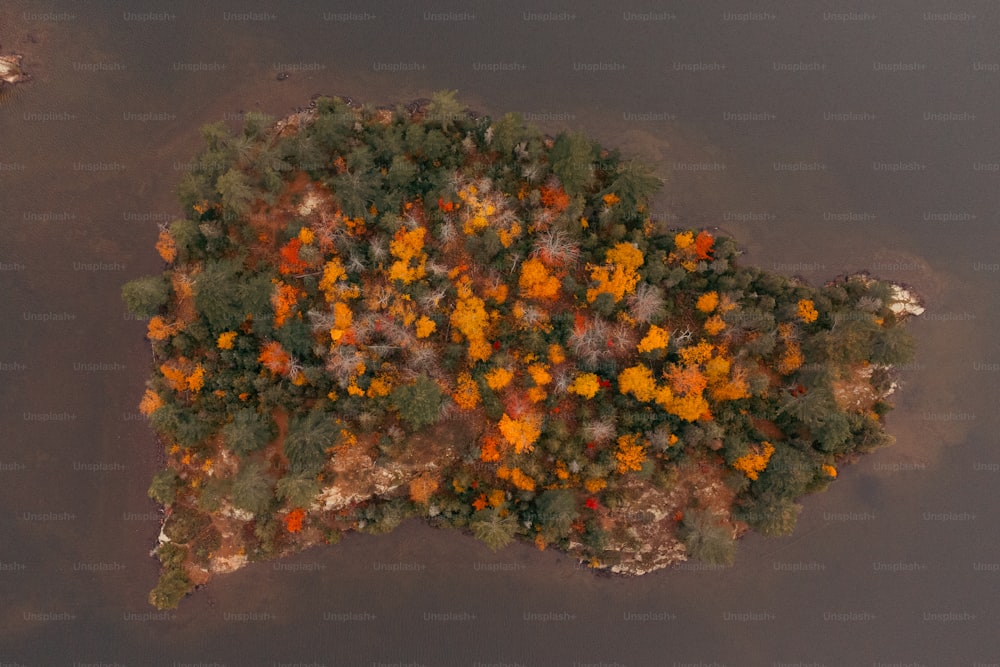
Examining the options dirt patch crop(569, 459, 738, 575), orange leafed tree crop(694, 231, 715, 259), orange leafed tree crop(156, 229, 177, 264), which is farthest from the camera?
orange leafed tree crop(156, 229, 177, 264)

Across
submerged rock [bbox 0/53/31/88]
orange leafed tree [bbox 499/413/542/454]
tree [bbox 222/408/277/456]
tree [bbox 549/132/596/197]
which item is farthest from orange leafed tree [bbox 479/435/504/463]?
submerged rock [bbox 0/53/31/88]

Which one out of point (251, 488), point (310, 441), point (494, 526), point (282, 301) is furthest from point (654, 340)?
point (251, 488)

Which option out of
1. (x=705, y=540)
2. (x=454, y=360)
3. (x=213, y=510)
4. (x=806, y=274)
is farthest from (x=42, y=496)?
(x=806, y=274)

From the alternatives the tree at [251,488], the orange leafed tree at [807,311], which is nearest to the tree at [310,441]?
the tree at [251,488]

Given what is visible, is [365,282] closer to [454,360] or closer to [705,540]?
[454,360]

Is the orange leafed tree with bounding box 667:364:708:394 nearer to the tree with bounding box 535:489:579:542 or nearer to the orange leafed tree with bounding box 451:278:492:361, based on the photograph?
the tree with bounding box 535:489:579:542

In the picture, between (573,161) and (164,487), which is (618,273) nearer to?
(573,161)

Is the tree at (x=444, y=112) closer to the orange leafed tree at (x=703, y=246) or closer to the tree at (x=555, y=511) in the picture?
the orange leafed tree at (x=703, y=246)
